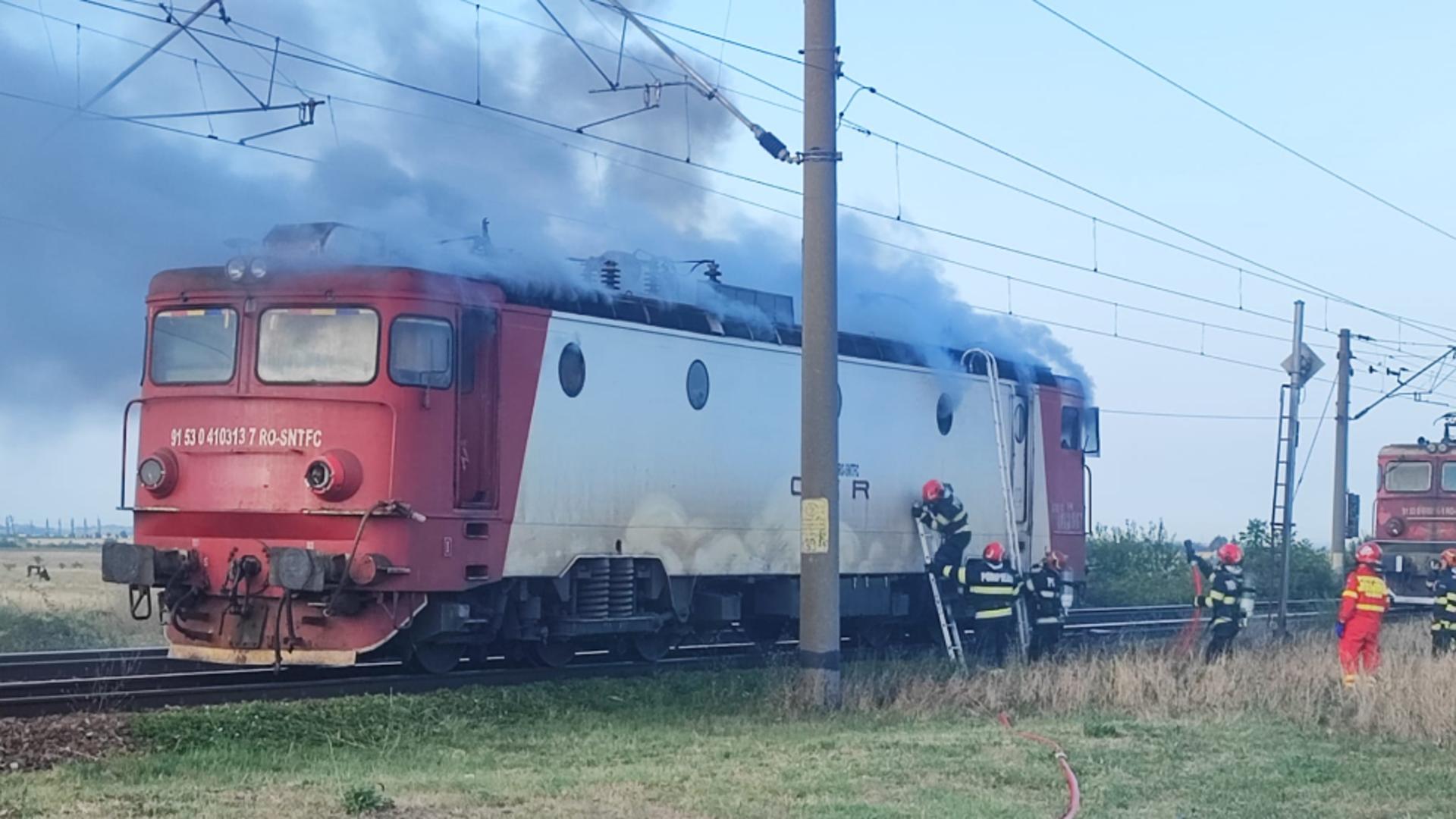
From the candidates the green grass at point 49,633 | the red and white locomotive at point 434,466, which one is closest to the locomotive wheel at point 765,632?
the red and white locomotive at point 434,466

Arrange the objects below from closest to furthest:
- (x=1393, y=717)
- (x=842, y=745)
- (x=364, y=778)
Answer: (x=364, y=778) → (x=842, y=745) → (x=1393, y=717)

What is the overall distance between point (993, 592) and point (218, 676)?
323 inches

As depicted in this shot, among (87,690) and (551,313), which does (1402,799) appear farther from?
(87,690)

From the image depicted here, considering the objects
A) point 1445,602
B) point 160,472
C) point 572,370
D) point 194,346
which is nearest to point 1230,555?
point 1445,602

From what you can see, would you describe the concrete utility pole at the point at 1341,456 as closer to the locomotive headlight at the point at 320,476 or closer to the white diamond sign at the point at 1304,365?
the white diamond sign at the point at 1304,365

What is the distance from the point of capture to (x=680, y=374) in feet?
54.5

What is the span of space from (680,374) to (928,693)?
13.4ft

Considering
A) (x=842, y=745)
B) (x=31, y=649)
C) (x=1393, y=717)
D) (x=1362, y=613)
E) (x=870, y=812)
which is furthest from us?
(x=31, y=649)

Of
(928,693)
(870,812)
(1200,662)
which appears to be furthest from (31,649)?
(870,812)

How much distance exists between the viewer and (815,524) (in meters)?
14.3

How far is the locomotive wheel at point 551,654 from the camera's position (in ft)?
52.3

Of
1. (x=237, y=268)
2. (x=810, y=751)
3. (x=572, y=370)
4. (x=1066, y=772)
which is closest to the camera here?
(x=1066, y=772)

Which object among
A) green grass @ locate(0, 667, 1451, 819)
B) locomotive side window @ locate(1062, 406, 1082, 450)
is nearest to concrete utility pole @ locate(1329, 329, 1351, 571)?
locomotive side window @ locate(1062, 406, 1082, 450)

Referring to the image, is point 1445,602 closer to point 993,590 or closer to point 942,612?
point 993,590
